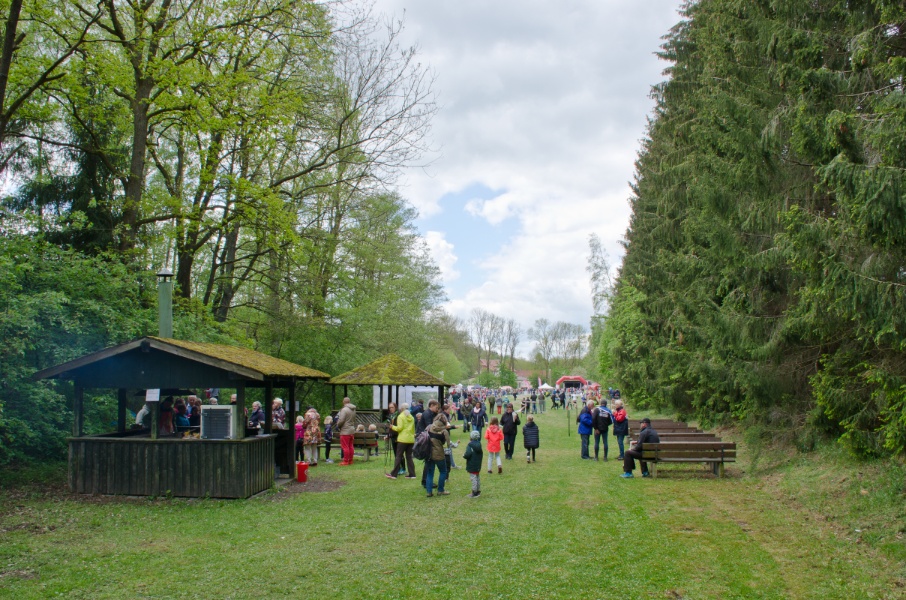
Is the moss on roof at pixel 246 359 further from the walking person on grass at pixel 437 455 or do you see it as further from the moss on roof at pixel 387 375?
the moss on roof at pixel 387 375

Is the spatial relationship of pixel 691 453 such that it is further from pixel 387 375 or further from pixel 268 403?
pixel 387 375

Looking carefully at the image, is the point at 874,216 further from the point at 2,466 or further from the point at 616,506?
the point at 2,466

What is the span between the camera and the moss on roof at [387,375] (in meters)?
19.4

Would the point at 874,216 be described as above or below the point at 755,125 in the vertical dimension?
below

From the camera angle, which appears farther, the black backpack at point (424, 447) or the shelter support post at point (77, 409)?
the shelter support post at point (77, 409)

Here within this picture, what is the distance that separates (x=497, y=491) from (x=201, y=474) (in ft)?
17.5

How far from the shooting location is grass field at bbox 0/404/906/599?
6.25 meters

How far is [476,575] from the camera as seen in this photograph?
6.60 m

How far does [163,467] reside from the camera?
428 inches

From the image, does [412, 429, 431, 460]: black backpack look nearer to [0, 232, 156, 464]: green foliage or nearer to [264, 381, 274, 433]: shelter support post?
[264, 381, 274, 433]: shelter support post

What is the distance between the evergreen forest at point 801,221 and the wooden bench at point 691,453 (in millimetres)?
1197

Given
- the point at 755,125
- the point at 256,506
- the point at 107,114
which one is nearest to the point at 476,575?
the point at 256,506

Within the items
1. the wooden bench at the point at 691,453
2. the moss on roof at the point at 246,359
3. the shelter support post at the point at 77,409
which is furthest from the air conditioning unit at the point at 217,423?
the wooden bench at the point at 691,453

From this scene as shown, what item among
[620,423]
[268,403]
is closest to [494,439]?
[620,423]
